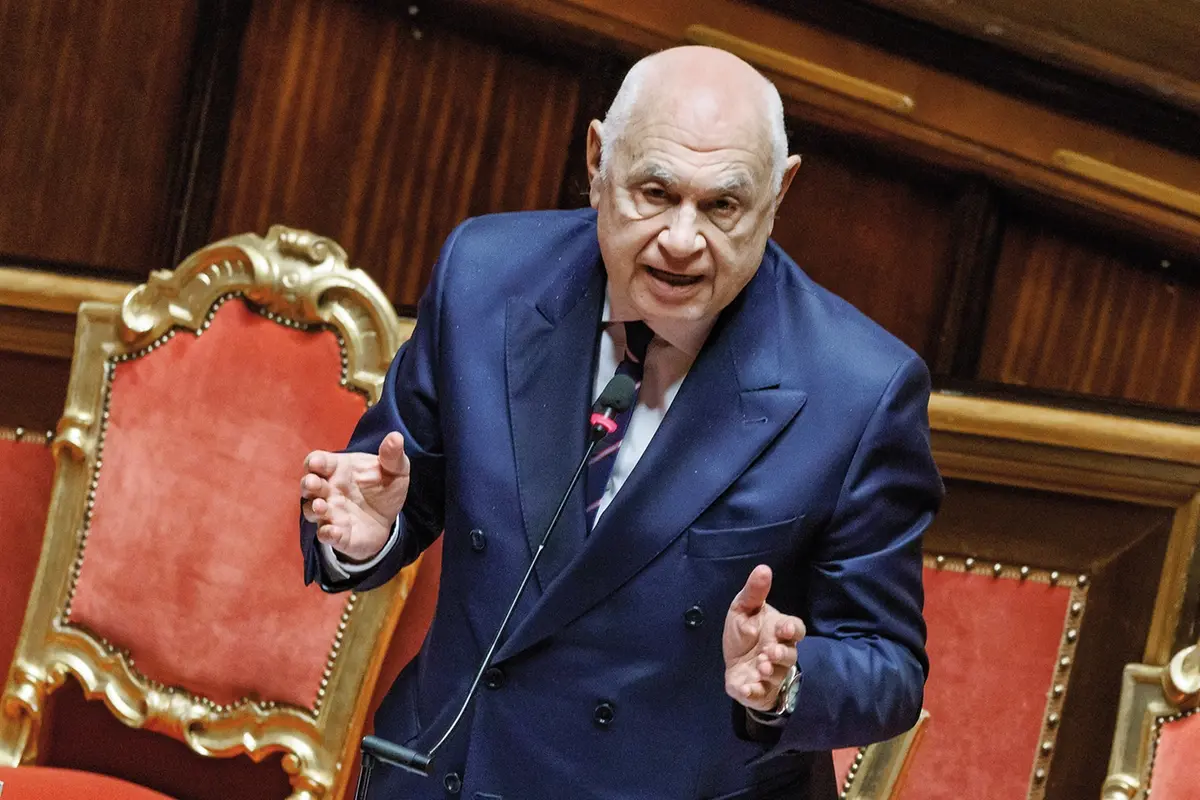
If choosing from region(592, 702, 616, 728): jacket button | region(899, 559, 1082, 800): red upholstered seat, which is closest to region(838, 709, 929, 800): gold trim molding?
region(899, 559, 1082, 800): red upholstered seat

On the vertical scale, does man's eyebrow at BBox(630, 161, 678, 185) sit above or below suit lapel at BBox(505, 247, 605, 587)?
above

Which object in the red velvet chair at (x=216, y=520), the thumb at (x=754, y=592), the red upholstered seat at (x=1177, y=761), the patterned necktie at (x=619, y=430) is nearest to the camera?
the thumb at (x=754, y=592)

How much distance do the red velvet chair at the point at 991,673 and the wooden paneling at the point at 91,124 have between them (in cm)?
153

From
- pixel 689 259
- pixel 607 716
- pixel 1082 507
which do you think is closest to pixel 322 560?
pixel 607 716

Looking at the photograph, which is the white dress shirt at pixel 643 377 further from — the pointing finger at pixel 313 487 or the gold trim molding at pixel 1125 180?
the gold trim molding at pixel 1125 180

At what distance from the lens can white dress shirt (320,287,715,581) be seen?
4.57 ft

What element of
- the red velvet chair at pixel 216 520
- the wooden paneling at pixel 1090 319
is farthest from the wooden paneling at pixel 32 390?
the wooden paneling at pixel 1090 319

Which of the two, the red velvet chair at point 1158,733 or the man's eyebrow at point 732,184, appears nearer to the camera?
the man's eyebrow at point 732,184

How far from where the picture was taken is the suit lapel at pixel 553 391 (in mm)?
1360

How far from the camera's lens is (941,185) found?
9.08 feet

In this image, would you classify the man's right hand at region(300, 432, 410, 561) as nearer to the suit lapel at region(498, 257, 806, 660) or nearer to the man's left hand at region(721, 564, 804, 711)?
the suit lapel at region(498, 257, 806, 660)

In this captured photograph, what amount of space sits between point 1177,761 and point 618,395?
915 mm

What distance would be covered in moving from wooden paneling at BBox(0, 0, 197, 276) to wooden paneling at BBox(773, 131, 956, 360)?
1.08m

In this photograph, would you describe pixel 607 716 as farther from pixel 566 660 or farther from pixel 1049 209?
pixel 1049 209
